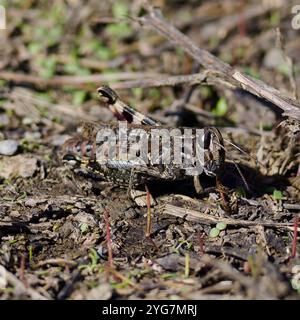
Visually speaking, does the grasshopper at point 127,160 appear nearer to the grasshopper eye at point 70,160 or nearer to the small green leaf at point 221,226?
the grasshopper eye at point 70,160

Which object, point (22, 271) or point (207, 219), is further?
point (207, 219)

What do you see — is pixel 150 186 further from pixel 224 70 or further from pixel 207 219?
pixel 224 70

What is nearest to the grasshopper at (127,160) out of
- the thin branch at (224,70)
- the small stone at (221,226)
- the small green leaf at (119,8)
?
the small stone at (221,226)

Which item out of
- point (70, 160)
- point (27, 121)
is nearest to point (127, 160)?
point (70, 160)

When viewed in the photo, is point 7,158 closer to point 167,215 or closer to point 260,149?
point 167,215

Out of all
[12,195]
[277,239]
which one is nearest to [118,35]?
[12,195]

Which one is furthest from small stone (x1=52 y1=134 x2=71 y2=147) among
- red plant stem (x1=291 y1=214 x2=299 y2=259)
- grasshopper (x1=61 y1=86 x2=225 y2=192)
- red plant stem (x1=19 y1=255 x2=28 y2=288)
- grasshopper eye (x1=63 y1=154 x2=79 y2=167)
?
red plant stem (x1=291 y1=214 x2=299 y2=259)
